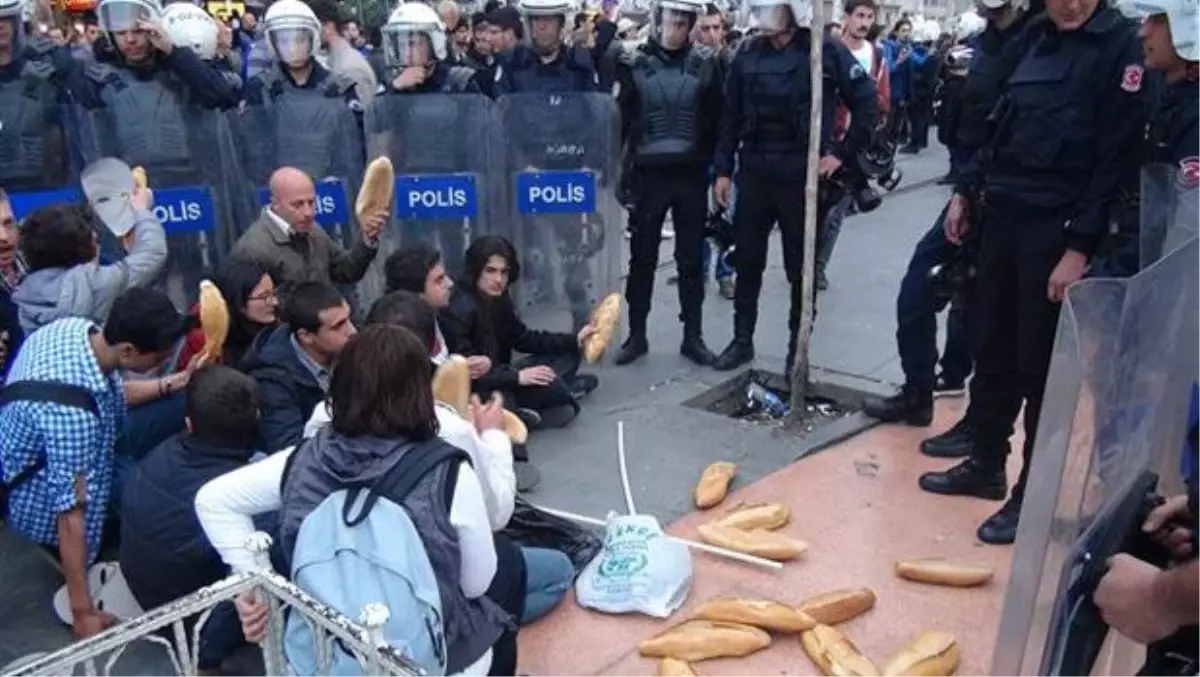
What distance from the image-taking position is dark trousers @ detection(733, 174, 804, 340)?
16.8ft

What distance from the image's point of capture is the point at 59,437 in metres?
3.03

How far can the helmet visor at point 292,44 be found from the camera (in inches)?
206

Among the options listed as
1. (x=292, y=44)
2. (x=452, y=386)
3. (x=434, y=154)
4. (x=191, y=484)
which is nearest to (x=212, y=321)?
(x=191, y=484)

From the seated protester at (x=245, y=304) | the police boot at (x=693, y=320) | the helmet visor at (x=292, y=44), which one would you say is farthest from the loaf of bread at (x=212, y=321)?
the police boot at (x=693, y=320)

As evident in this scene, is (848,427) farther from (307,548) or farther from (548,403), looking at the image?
(307,548)

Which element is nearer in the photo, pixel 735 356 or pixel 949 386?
pixel 949 386

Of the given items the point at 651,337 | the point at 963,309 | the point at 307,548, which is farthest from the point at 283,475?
the point at 651,337

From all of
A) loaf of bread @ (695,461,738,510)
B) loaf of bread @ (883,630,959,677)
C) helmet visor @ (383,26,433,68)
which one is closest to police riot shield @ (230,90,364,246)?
helmet visor @ (383,26,433,68)

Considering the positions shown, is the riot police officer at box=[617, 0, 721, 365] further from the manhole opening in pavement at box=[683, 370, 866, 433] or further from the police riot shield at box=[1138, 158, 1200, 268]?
the police riot shield at box=[1138, 158, 1200, 268]

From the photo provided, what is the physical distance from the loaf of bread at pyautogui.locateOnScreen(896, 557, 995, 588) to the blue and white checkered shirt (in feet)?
8.12

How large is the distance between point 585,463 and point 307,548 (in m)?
2.29

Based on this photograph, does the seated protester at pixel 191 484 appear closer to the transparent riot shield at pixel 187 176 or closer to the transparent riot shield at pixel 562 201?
the transparent riot shield at pixel 187 176

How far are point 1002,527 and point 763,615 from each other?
1.08 m

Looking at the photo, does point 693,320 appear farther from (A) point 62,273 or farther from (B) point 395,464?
(B) point 395,464
